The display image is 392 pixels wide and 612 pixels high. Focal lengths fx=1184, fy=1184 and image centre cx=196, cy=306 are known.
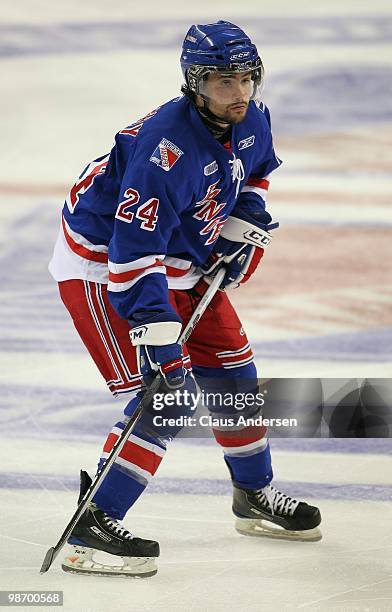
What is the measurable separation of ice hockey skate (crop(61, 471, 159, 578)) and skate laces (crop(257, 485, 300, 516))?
17.2 inches

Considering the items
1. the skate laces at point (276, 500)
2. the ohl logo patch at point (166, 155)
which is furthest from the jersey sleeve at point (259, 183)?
the skate laces at point (276, 500)

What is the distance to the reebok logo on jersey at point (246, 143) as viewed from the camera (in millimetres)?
2728

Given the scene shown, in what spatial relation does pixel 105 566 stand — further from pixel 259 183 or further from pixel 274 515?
pixel 259 183

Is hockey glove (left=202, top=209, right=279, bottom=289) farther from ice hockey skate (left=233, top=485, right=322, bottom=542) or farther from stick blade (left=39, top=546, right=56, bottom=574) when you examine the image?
stick blade (left=39, top=546, right=56, bottom=574)

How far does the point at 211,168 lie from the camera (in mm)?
2607

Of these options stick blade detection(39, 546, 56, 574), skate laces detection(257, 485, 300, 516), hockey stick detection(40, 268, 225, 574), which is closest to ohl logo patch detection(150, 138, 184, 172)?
hockey stick detection(40, 268, 225, 574)

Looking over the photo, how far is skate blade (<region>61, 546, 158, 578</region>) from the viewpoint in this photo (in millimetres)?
2619

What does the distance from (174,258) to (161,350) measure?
0.34m

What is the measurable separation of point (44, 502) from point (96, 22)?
427 cm

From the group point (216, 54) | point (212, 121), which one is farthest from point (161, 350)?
point (216, 54)

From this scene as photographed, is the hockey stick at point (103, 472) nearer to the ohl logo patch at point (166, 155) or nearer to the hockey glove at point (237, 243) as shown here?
the hockey glove at point (237, 243)

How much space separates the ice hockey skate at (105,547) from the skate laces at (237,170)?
2.48 feet

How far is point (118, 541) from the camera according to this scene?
8.74 feet

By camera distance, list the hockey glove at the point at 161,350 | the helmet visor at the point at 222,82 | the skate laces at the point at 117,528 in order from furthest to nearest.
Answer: the skate laces at the point at 117,528, the helmet visor at the point at 222,82, the hockey glove at the point at 161,350
